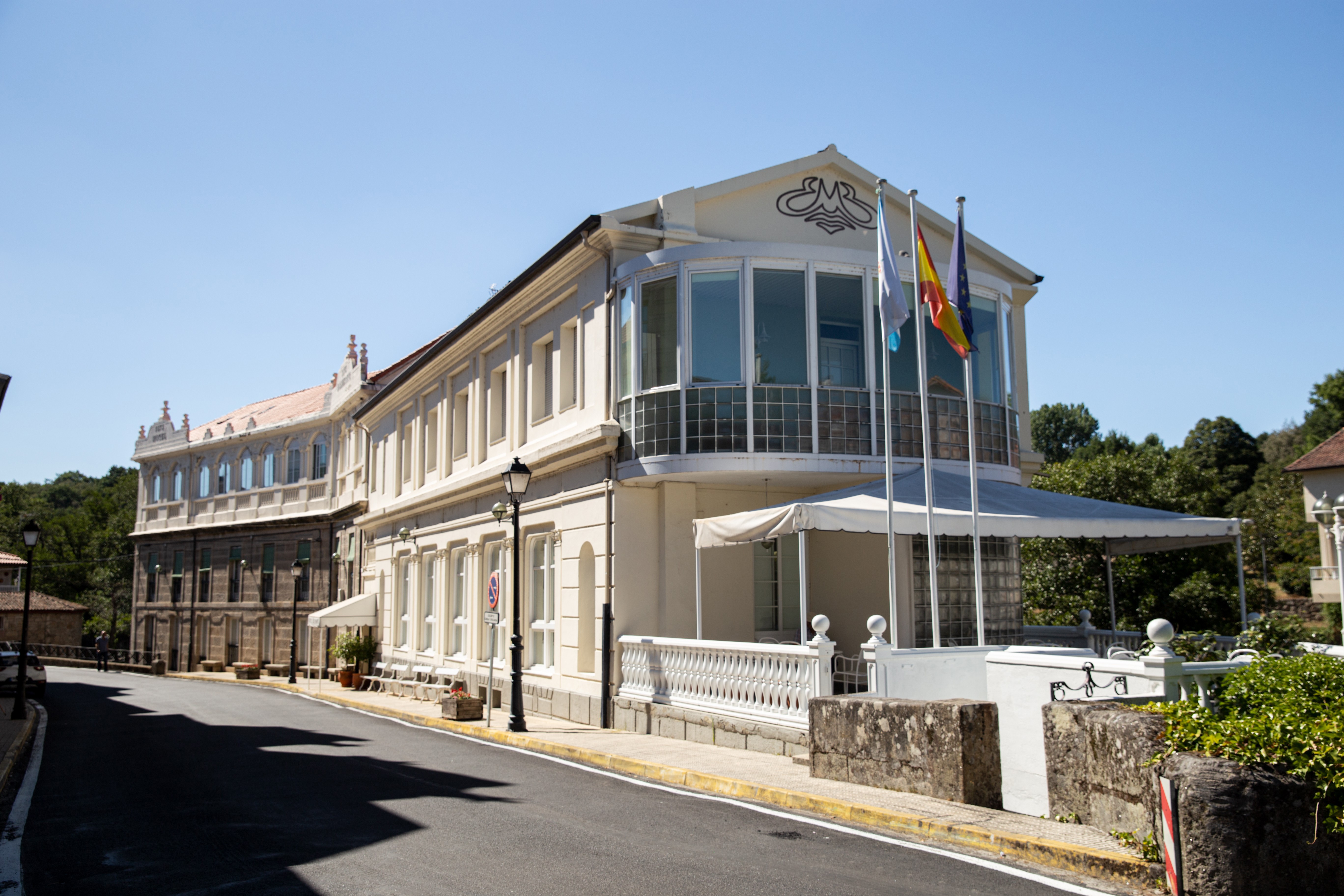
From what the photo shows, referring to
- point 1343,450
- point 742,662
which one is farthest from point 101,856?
point 1343,450

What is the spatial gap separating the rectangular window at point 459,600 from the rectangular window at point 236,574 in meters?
23.4

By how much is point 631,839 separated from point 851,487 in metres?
7.19

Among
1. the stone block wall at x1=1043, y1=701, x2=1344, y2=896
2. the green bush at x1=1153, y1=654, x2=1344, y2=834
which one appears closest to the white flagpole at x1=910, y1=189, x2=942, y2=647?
the green bush at x1=1153, y1=654, x2=1344, y2=834

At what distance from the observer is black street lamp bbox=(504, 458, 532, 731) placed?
602 inches

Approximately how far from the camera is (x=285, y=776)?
37.9 feet

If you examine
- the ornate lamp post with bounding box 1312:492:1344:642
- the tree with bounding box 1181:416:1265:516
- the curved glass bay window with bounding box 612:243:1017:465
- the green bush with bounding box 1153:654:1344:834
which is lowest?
the green bush with bounding box 1153:654:1344:834

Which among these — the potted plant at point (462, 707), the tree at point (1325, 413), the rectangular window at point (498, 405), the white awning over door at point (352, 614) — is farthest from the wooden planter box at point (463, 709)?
the tree at point (1325, 413)

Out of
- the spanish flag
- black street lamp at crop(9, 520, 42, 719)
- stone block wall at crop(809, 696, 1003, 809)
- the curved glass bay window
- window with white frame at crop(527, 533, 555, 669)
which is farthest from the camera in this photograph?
black street lamp at crop(9, 520, 42, 719)

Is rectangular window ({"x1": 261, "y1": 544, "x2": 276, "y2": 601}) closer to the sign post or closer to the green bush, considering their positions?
the sign post

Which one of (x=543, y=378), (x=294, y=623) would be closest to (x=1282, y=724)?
(x=543, y=378)

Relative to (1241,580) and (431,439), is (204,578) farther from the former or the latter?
(1241,580)

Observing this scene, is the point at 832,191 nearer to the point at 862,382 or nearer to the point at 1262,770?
the point at 862,382

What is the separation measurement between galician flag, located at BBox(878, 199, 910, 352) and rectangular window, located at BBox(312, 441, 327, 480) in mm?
31878

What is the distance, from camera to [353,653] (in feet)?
97.2
